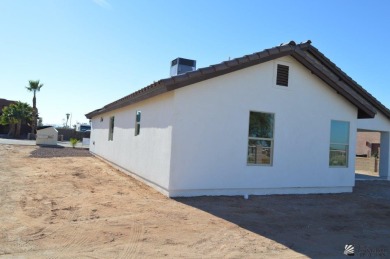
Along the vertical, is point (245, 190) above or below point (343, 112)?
below

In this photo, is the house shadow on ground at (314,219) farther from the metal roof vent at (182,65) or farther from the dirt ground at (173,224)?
the metal roof vent at (182,65)

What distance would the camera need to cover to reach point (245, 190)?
33.7 ft

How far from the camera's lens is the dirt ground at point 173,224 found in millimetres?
5293

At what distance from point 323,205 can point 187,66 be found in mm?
8099

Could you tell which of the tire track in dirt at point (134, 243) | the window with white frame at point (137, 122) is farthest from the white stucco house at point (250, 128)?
the tire track in dirt at point (134, 243)

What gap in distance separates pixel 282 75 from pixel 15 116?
136ft

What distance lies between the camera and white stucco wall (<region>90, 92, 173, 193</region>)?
9594mm

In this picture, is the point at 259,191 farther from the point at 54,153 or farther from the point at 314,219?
the point at 54,153

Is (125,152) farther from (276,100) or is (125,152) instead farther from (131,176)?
(276,100)

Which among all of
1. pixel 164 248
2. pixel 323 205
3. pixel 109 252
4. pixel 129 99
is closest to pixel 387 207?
pixel 323 205

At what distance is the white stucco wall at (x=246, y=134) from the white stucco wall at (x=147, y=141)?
18.2 inches

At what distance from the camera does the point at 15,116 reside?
43.4 m

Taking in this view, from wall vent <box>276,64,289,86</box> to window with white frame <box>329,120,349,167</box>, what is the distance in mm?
2475

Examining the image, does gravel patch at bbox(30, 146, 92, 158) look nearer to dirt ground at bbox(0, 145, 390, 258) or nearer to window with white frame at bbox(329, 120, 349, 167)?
dirt ground at bbox(0, 145, 390, 258)
